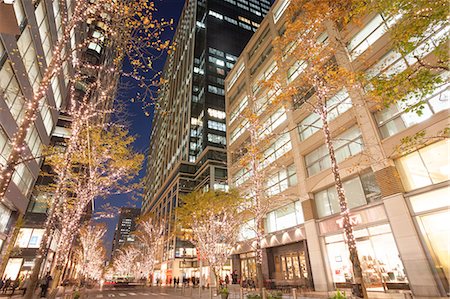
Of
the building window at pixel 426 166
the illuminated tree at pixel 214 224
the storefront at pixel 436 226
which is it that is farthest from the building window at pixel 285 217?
the storefront at pixel 436 226

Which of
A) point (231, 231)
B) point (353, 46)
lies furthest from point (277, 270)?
point (353, 46)

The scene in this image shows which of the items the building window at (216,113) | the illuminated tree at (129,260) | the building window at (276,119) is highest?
the building window at (216,113)

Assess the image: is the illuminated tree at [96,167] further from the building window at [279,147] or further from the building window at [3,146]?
the building window at [279,147]

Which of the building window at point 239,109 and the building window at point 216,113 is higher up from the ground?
the building window at point 216,113

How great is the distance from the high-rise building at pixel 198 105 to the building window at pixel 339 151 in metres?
28.1

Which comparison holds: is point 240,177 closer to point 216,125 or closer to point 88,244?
point 88,244

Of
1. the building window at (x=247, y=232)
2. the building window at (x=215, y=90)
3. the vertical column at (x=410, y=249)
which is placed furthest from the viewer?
the building window at (x=215, y=90)

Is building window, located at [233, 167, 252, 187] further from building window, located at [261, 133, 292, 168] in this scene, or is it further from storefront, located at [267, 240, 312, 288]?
storefront, located at [267, 240, 312, 288]

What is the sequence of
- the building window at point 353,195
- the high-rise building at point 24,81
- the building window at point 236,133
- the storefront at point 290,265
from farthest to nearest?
the building window at point 236,133
the storefront at point 290,265
the building window at point 353,195
the high-rise building at point 24,81

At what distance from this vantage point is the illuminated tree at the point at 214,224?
802 inches

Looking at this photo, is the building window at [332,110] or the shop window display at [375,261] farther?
the building window at [332,110]

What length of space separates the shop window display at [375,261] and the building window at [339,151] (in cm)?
516

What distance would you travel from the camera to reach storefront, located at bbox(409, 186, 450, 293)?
1082 centimetres

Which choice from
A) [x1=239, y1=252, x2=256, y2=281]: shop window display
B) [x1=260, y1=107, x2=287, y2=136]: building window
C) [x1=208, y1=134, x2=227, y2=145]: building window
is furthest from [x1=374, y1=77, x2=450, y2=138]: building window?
[x1=208, y1=134, x2=227, y2=145]: building window
